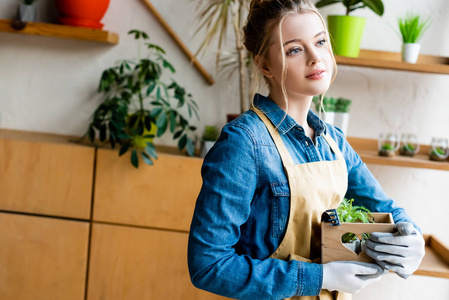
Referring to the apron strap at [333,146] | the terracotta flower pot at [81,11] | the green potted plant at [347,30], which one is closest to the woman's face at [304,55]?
the apron strap at [333,146]

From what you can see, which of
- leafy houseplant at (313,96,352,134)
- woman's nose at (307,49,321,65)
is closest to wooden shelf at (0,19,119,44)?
leafy houseplant at (313,96,352,134)

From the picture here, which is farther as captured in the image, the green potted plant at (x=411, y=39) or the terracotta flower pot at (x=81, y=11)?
the terracotta flower pot at (x=81, y=11)

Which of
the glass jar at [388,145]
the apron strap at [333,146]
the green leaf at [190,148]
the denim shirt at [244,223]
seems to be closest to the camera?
the denim shirt at [244,223]

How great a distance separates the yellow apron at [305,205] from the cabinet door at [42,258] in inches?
57.2

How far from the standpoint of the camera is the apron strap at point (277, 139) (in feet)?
3.77

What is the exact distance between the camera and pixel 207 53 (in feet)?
8.29

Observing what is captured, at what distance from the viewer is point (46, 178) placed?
2342mm

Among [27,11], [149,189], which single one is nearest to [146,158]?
[149,189]

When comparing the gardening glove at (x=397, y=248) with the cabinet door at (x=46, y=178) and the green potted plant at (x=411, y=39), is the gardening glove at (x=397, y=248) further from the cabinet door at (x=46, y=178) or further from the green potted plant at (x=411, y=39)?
the cabinet door at (x=46, y=178)

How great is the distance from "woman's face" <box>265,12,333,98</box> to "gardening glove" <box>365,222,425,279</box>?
365mm

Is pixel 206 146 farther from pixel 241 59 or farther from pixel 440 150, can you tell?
pixel 440 150

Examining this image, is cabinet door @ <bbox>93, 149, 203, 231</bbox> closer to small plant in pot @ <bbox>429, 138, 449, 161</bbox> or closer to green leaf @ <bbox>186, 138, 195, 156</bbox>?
green leaf @ <bbox>186, 138, 195, 156</bbox>

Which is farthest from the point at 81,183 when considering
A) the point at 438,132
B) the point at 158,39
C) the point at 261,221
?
the point at 438,132

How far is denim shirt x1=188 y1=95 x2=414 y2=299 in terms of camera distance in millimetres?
1057
